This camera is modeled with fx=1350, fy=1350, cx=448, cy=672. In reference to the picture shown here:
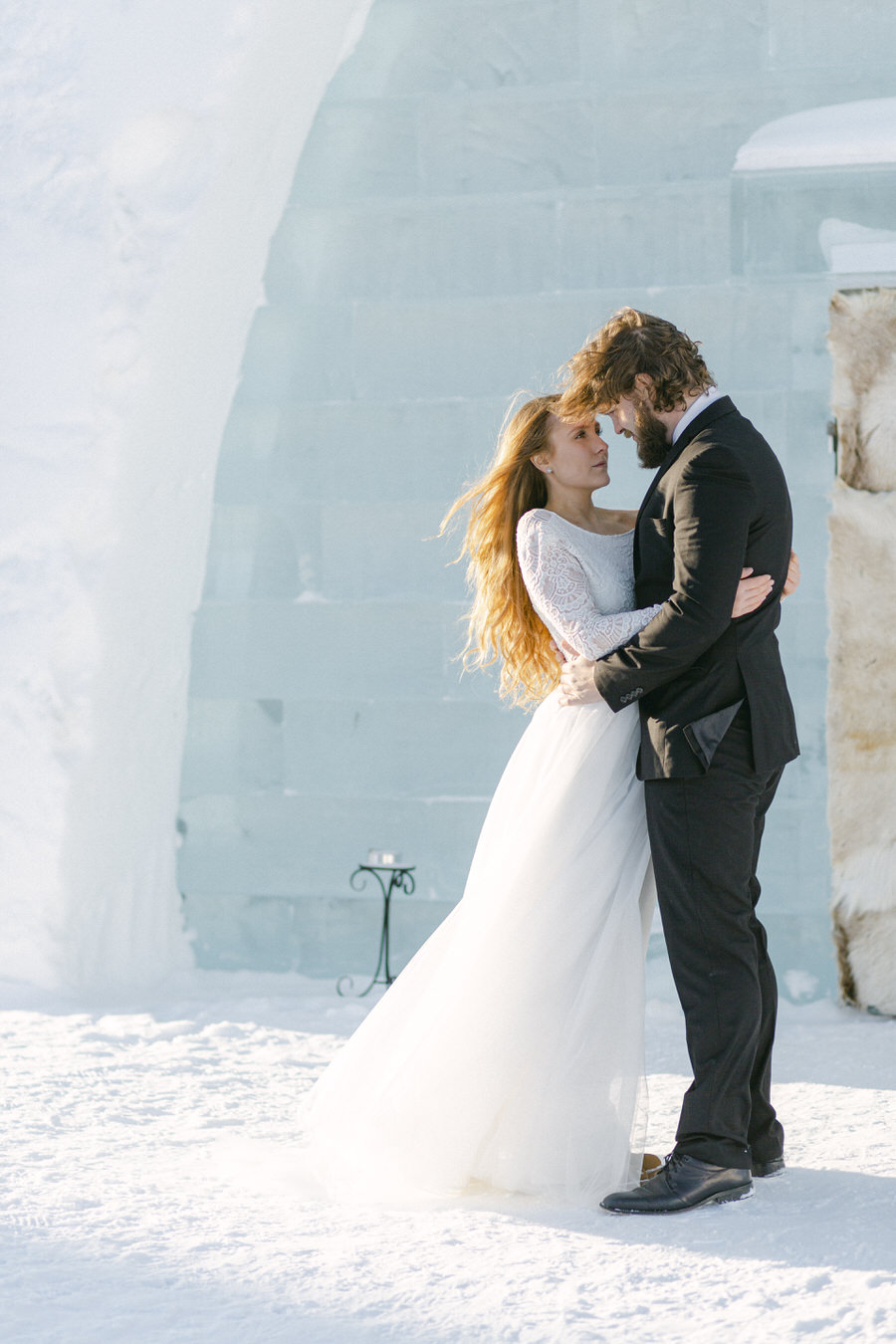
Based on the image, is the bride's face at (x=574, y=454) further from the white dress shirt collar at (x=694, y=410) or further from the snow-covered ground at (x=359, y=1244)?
the snow-covered ground at (x=359, y=1244)

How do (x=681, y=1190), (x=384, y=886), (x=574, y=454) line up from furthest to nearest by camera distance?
(x=384, y=886), (x=574, y=454), (x=681, y=1190)

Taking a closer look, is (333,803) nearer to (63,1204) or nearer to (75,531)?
(75,531)

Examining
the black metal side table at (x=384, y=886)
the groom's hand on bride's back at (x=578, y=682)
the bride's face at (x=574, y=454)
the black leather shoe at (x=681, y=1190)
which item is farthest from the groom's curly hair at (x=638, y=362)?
the black metal side table at (x=384, y=886)

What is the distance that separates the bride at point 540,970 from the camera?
2.10 metres

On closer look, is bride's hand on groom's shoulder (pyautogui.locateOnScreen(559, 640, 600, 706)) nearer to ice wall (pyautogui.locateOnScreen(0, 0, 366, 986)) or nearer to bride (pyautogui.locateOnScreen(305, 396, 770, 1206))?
bride (pyautogui.locateOnScreen(305, 396, 770, 1206))

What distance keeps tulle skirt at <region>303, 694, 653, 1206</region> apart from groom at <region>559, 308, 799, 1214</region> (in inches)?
3.2

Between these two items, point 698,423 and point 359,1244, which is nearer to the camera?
point 359,1244

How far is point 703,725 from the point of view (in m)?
2.03

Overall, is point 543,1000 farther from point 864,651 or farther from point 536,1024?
point 864,651

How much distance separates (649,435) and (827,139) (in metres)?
1.75

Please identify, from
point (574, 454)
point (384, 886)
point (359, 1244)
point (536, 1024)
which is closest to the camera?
point (359, 1244)

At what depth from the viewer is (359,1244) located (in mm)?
1911

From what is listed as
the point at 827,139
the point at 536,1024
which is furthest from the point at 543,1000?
the point at 827,139

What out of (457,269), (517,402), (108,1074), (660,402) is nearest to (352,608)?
(517,402)
